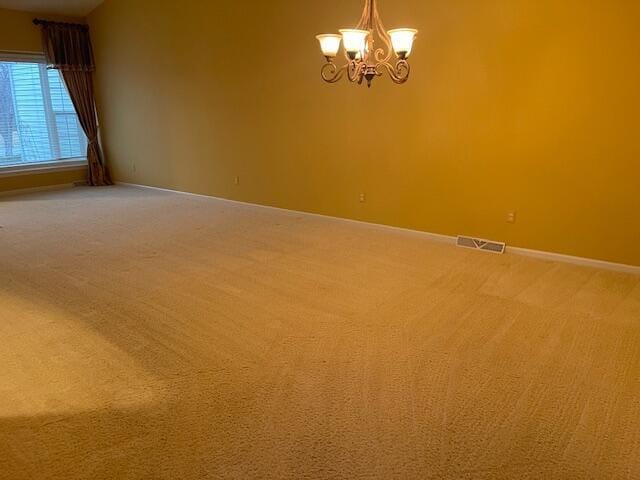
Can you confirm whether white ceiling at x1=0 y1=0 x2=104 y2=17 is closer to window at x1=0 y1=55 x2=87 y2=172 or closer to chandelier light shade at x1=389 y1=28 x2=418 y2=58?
window at x1=0 y1=55 x2=87 y2=172

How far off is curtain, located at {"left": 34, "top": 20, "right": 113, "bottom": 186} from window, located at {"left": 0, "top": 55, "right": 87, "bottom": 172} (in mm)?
204

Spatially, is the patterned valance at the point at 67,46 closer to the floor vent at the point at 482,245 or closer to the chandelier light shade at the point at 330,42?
the chandelier light shade at the point at 330,42

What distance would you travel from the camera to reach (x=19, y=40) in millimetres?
6867

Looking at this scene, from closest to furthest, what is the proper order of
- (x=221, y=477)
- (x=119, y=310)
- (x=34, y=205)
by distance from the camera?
1. (x=221, y=477)
2. (x=119, y=310)
3. (x=34, y=205)

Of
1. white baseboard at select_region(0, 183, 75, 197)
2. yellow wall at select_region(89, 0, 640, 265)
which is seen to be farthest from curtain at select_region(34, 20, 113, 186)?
yellow wall at select_region(89, 0, 640, 265)

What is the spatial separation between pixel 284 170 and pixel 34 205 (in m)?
3.61

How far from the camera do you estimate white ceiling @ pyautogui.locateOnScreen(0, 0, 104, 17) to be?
21.7ft

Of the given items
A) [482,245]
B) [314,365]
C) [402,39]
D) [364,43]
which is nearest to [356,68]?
[364,43]

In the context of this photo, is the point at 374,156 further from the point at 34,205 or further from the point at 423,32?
the point at 34,205

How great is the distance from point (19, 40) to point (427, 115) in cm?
631

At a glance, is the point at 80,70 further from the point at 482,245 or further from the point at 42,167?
the point at 482,245

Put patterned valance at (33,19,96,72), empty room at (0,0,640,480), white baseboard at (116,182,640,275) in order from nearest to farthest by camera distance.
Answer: empty room at (0,0,640,480), white baseboard at (116,182,640,275), patterned valance at (33,19,96,72)

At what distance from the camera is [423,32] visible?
4.34 meters

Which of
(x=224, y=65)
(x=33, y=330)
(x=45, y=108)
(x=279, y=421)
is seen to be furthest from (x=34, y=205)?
(x=279, y=421)
